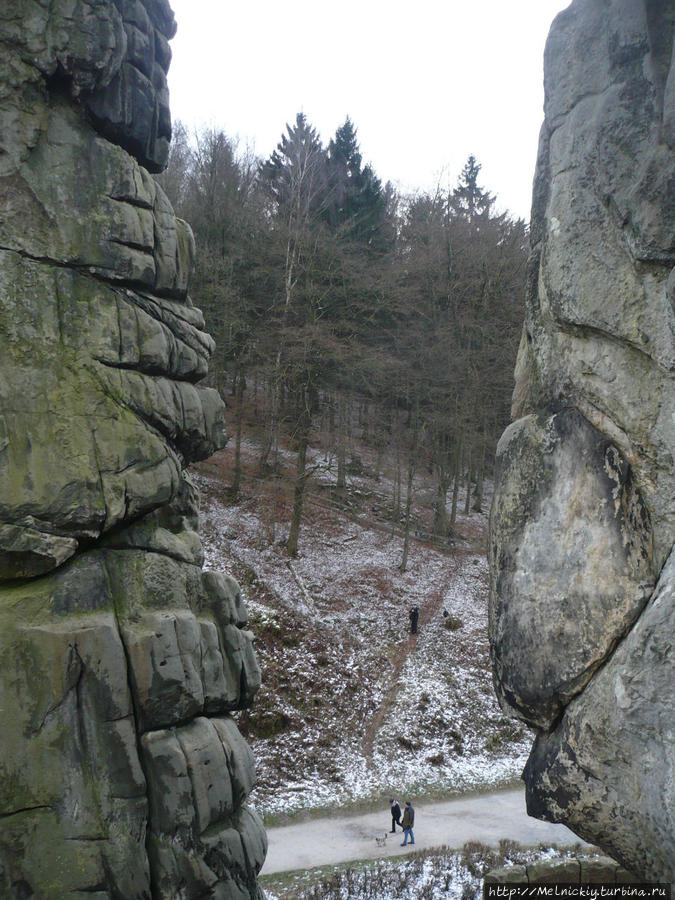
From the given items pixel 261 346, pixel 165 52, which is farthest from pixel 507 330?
pixel 165 52

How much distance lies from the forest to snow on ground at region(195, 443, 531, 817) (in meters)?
1.21

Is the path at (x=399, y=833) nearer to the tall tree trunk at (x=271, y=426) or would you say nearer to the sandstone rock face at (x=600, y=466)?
the sandstone rock face at (x=600, y=466)

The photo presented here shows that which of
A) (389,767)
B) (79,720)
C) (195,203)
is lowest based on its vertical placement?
(389,767)

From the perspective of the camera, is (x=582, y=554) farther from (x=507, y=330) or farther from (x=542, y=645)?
(x=507, y=330)

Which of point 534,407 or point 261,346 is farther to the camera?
point 261,346

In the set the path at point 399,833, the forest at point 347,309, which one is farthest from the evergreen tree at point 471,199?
the path at point 399,833

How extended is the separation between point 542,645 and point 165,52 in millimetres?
8210

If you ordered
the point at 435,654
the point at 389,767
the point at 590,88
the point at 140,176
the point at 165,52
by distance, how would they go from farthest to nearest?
the point at 435,654 < the point at 389,767 < the point at 165,52 < the point at 140,176 < the point at 590,88

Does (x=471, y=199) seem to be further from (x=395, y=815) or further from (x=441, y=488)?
(x=395, y=815)

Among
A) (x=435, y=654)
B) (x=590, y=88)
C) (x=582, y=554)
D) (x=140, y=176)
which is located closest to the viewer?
(x=582, y=554)

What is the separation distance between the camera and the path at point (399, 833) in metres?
11.2

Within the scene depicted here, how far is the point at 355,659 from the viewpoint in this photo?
18.1 meters

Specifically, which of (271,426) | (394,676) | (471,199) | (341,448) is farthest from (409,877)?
(471,199)

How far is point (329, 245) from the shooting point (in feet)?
78.8
